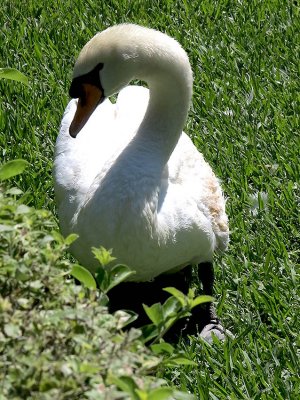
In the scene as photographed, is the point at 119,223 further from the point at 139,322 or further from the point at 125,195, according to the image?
the point at 139,322

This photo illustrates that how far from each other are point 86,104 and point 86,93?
51 mm

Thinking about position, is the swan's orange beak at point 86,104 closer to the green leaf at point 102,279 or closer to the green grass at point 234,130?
A: the green grass at point 234,130

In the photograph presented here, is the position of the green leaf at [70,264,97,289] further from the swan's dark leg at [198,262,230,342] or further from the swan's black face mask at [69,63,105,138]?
the swan's dark leg at [198,262,230,342]

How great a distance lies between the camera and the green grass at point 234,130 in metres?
3.40

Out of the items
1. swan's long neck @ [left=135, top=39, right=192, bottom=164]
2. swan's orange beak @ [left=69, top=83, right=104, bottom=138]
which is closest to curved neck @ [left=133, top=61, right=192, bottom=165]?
swan's long neck @ [left=135, top=39, right=192, bottom=164]

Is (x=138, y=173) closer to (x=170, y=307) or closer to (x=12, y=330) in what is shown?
(x=170, y=307)

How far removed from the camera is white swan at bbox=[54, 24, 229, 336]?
328cm

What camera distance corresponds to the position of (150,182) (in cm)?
338

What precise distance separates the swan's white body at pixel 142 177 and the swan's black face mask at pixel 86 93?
0.08 feet

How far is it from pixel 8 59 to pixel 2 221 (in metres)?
3.13

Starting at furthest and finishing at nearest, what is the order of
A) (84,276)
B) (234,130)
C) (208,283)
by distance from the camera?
(234,130), (208,283), (84,276)

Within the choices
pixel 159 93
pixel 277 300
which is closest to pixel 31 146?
pixel 159 93

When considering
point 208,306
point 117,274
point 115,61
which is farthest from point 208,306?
point 117,274

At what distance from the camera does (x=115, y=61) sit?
3.30 m
